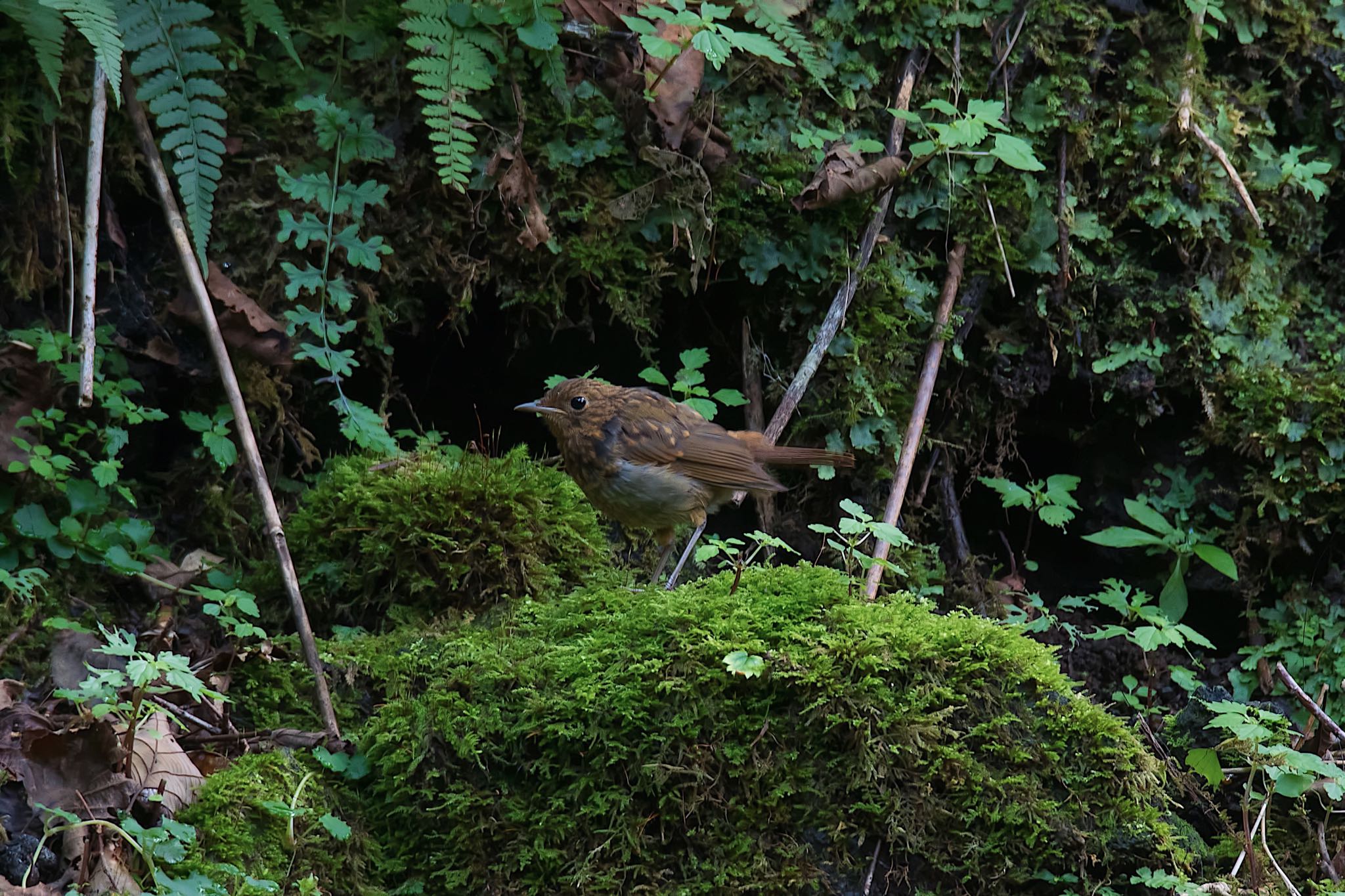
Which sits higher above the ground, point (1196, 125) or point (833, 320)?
point (1196, 125)

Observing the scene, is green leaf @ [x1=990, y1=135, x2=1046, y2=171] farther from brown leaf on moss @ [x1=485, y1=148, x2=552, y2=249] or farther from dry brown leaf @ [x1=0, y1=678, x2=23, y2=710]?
dry brown leaf @ [x1=0, y1=678, x2=23, y2=710]

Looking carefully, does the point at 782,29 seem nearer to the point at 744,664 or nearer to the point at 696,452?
the point at 696,452

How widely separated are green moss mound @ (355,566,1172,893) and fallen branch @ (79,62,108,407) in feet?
6.73

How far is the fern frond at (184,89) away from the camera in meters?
4.42

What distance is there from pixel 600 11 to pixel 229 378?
7.78ft

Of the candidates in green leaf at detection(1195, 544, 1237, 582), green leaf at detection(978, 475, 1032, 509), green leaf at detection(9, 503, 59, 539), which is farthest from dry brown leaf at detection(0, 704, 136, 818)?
green leaf at detection(1195, 544, 1237, 582)

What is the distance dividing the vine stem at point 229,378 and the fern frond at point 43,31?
0.47 meters

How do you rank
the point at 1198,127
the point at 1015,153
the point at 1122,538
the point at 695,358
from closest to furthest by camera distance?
the point at 1015,153 < the point at 695,358 < the point at 1122,538 < the point at 1198,127

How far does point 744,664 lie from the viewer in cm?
344

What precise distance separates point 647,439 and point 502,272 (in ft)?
3.84

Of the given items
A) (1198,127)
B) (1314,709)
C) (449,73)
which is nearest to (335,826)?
(449,73)

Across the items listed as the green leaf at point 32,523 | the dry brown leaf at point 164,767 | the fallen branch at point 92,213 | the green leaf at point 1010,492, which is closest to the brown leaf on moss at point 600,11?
the fallen branch at point 92,213

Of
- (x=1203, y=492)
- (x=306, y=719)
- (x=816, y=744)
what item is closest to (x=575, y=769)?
(x=816, y=744)

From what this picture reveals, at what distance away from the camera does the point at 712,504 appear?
4980 millimetres
